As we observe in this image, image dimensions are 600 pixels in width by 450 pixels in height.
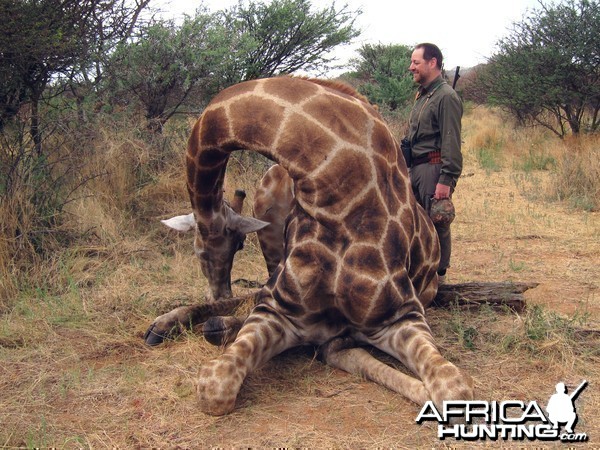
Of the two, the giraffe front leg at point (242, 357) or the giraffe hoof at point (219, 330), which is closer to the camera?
the giraffe front leg at point (242, 357)

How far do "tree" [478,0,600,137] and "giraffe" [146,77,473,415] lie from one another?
970 centimetres

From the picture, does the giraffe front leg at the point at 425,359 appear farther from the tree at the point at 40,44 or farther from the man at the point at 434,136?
the tree at the point at 40,44

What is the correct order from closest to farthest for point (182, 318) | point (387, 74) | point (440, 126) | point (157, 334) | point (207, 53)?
point (157, 334) → point (182, 318) → point (440, 126) → point (207, 53) → point (387, 74)

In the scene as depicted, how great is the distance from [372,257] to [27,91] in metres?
4.97

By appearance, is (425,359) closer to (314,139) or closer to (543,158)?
(314,139)

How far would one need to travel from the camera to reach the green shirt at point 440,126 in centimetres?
437

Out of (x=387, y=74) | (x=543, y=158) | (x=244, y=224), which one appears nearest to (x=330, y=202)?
(x=244, y=224)

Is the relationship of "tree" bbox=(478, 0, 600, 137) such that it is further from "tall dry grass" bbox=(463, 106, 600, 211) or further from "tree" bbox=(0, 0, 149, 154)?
"tree" bbox=(0, 0, 149, 154)

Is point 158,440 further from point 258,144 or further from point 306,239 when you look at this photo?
point 258,144

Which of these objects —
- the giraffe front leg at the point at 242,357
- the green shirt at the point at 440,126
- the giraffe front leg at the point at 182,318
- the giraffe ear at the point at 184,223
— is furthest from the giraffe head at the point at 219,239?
the green shirt at the point at 440,126

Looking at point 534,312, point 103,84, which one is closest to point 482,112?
point 103,84

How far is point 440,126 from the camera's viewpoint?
452 centimetres

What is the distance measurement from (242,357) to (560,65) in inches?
425
